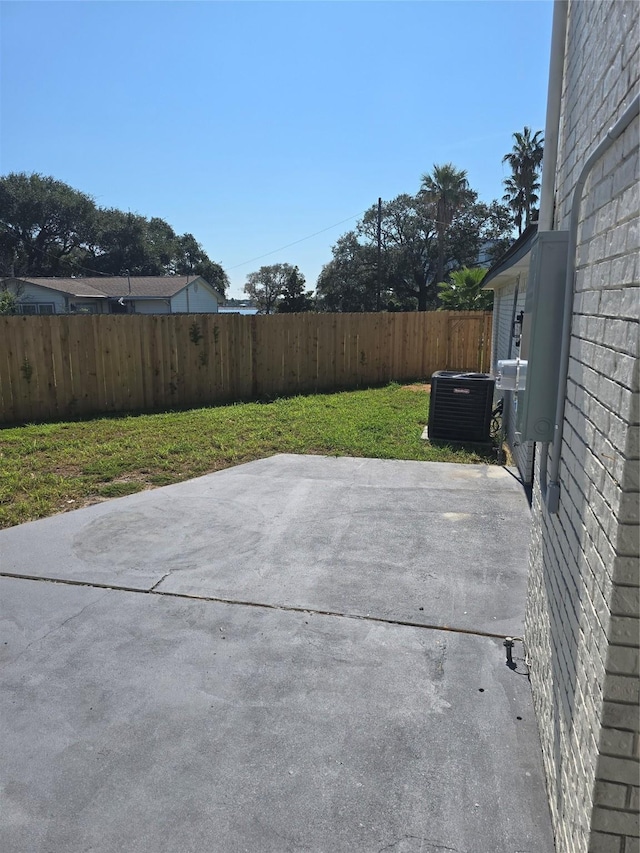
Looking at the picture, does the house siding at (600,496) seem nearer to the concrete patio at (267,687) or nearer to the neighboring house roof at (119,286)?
the concrete patio at (267,687)

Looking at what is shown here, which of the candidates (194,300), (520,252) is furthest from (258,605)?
(194,300)

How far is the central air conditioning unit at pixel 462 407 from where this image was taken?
777cm

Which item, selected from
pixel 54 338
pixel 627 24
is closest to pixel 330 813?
pixel 627 24

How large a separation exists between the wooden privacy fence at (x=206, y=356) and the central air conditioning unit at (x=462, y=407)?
530 cm

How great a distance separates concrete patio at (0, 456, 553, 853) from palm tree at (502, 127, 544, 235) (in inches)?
1246

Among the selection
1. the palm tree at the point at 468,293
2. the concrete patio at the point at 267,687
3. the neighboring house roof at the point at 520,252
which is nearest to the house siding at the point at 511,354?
the neighboring house roof at the point at 520,252

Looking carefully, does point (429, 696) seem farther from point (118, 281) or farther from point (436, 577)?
point (118, 281)

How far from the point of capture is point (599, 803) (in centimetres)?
155

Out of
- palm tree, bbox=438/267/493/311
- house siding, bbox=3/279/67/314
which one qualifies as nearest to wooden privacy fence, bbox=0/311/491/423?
palm tree, bbox=438/267/493/311

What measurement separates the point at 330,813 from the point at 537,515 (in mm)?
1809

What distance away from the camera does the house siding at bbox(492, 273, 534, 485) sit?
19.1 ft

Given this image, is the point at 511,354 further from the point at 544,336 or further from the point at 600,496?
the point at 600,496

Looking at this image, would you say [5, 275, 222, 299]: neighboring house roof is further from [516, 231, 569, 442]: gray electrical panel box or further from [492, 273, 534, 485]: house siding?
[516, 231, 569, 442]: gray electrical panel box

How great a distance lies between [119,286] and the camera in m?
35.7
